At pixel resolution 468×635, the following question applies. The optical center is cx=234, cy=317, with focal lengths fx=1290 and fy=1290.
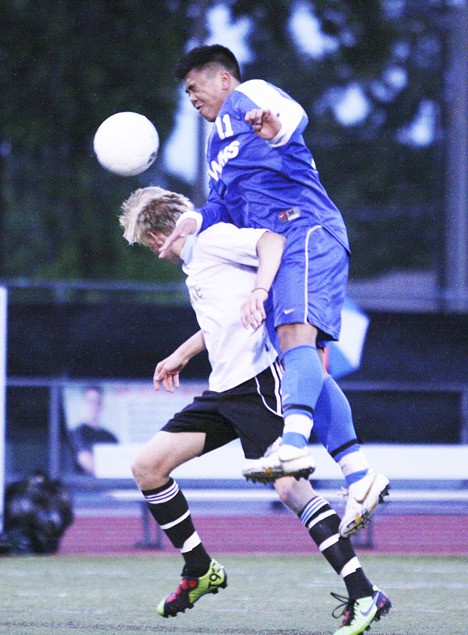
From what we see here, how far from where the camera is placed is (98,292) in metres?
15.4

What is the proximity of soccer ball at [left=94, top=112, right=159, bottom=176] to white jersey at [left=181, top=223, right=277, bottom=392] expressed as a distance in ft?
1.66

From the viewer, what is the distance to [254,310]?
5.00m

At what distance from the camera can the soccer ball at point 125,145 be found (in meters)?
5.68

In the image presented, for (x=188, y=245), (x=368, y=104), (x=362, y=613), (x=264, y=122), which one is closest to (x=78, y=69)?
(x=368, y=104)

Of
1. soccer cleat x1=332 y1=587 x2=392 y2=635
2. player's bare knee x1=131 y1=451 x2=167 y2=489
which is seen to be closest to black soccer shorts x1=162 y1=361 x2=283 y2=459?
player's bare knee x1=131 y1=451 x2=167 y2=489

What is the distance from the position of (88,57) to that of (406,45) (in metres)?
5.89

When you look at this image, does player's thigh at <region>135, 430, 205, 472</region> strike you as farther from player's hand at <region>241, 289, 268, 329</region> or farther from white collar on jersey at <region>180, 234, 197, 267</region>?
white collar on jersey at <region>180, 234, 197, 267</region>

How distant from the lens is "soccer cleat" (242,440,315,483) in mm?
4840

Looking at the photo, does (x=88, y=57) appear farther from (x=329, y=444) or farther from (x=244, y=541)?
(x=329, y=444)

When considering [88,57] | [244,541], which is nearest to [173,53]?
[88,57]

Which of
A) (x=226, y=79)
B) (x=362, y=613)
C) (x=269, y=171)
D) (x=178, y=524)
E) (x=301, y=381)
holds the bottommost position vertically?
(x=362, y=613)

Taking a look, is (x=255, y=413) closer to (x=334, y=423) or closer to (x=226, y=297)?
(x=334, y=423)

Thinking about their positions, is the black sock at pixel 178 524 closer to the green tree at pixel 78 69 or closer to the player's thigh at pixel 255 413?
the player's thigh at pixel 255 413

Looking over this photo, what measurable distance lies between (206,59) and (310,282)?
1.14m
